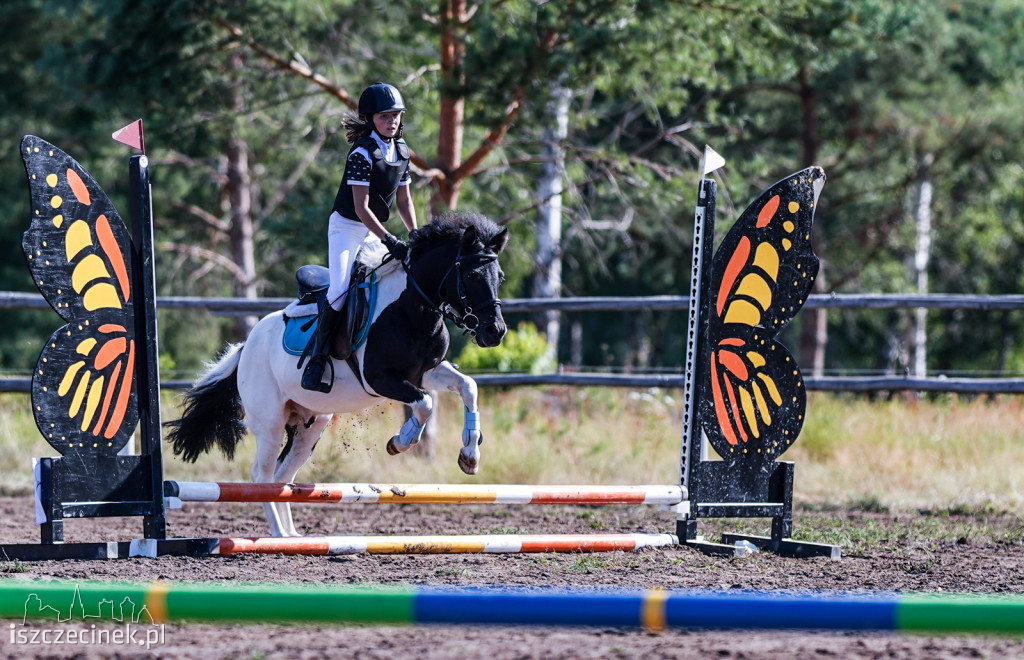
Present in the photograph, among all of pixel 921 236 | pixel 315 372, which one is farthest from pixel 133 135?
pixel 921 236

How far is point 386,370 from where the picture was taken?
209 inches

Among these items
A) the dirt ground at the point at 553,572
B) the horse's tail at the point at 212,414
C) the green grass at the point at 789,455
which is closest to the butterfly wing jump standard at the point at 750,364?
the dirt ground at the point at 553,572

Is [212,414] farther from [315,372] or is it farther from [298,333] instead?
[315,372]

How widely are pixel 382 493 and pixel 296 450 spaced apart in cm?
135

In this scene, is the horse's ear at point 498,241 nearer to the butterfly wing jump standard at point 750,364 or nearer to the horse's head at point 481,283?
the horse's head at point 481,283

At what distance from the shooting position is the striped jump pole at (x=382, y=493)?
4.92 meters

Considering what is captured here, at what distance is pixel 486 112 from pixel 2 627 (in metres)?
6.66

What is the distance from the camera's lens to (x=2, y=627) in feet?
12.0

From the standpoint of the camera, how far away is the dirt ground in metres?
3.41

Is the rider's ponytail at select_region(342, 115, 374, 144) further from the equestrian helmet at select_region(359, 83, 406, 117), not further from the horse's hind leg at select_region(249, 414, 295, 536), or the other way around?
the horse's hind leg at select_region(249, 414, 295, 536)

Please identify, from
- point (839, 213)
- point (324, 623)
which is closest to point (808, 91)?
point (839, 213)

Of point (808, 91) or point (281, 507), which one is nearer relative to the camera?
point (281, 507)

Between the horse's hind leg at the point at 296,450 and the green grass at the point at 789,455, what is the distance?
66.0 inches

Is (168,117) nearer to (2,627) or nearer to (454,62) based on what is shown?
(454,62)
